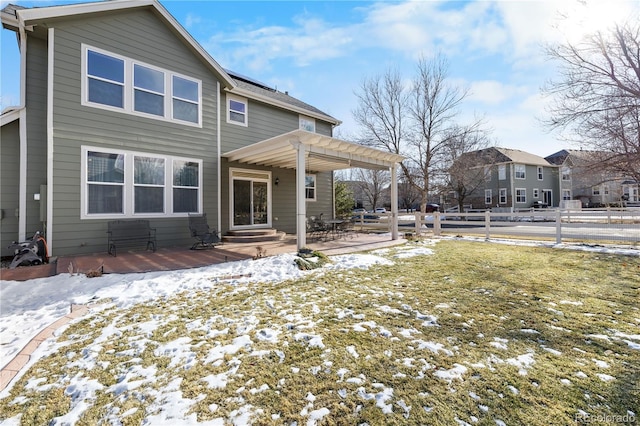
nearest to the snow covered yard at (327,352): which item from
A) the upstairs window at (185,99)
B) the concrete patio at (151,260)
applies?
the concrete patio at (151,260)

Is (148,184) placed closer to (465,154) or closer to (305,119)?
(305,119)

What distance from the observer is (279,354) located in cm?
298

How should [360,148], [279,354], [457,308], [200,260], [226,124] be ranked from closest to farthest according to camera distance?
[279,354] → [457,308] → [200,260] → [360,148] → [226,124]

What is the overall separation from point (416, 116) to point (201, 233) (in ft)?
59.2

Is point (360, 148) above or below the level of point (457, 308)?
above

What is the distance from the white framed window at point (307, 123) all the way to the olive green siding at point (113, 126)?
433cm

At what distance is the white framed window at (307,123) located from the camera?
1345 cm

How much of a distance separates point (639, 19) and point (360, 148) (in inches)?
464

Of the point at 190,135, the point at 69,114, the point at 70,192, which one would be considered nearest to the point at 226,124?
the point at 190,135

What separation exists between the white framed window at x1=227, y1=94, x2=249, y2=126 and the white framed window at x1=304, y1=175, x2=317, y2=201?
389 cm

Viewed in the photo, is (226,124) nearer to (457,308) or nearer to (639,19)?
(457,308)

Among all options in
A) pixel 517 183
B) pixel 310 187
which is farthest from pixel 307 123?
pixel 517 183

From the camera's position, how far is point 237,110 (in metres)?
11.1

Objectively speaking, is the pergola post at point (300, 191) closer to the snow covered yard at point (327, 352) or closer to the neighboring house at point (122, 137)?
the neighboring house at point (122, 137)
